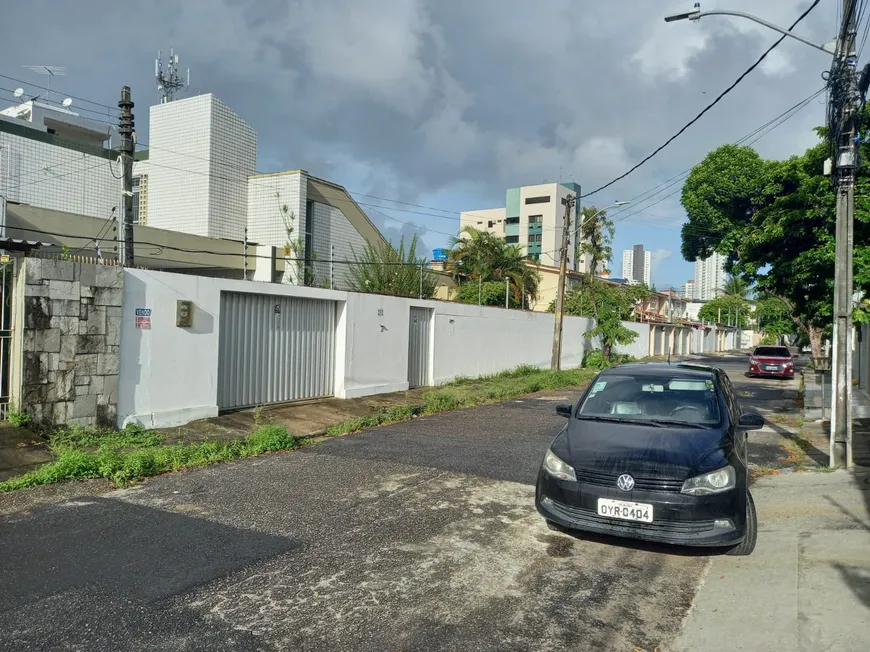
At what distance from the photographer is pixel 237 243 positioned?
19.1 meters

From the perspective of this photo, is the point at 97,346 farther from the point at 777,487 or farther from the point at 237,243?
the point at 237,243

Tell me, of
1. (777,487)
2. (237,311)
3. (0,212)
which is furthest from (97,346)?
(777,487)

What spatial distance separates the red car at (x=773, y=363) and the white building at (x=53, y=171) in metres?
26.1

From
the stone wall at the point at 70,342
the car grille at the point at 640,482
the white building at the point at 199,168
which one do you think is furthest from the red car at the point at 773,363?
the stone wall at the point at 70,342

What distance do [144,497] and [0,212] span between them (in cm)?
912

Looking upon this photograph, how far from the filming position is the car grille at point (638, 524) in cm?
474

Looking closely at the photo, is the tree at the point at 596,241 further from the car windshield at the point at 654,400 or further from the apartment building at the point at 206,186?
the car windshield at the point at 654,400

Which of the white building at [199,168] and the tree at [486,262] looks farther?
the tree at [486,262]

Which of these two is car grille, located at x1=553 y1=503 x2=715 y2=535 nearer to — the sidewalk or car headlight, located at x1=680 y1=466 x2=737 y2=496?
car headlight, located at x1=680 y1=466 x2=737 y2=496

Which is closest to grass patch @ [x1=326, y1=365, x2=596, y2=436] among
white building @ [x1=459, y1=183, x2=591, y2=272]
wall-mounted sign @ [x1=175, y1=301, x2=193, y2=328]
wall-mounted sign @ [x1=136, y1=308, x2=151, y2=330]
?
wall-mounted sign @ [x1=175, y1=301, x2=193, y2=328]

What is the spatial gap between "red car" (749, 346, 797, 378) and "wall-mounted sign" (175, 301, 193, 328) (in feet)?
83.6

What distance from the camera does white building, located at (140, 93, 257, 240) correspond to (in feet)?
64.4

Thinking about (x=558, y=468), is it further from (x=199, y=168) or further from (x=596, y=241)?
(x=596, y=241)

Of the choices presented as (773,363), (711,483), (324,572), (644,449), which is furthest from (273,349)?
(773,363)
